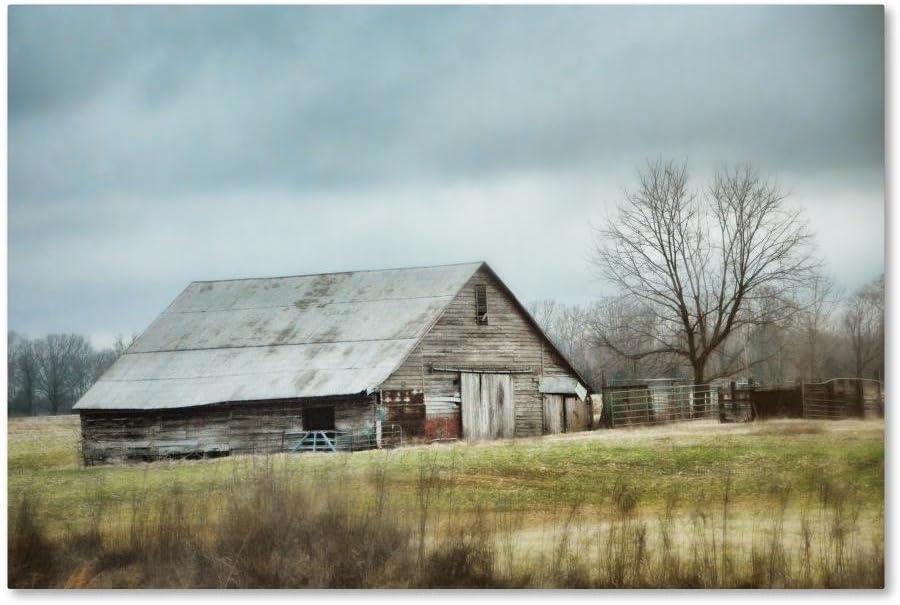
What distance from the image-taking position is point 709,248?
41.4ft

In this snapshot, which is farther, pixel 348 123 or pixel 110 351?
pixel 110 351

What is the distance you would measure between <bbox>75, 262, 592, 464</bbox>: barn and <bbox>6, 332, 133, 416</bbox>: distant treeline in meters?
0.92

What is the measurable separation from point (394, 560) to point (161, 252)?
4.30 metres

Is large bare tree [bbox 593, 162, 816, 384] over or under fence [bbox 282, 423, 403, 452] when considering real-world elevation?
over

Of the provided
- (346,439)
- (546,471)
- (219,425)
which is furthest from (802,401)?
(219,425)

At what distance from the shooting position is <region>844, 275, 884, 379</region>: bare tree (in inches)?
389

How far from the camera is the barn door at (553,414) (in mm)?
19547

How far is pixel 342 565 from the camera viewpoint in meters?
9.55

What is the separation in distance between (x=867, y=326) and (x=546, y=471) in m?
4.09

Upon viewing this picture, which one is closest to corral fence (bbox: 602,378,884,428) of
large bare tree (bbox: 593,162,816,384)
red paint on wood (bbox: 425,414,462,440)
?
large bare tree (bbox: 593,162,816,384)

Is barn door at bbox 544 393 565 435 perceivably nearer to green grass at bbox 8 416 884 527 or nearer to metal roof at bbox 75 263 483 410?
metal roof at bbox 75 263 483 410

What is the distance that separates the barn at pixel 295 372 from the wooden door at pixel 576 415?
1.76 meters

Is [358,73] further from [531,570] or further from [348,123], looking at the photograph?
[531,570]

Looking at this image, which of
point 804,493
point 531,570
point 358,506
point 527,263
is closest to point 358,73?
point 527,263
